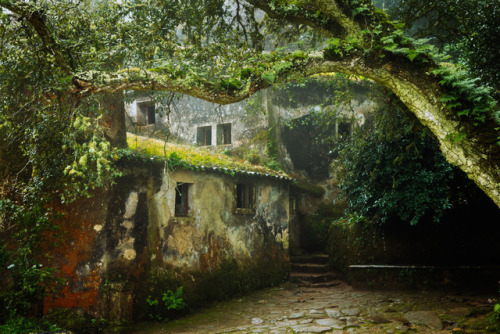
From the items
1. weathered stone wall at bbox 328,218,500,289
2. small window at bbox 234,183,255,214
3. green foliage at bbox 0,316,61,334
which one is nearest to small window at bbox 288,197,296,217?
small window at bbox 234,183,255,214

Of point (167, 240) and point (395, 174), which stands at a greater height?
point (395, 174)

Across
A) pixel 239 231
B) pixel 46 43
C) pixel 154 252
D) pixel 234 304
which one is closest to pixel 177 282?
pixel 154 252

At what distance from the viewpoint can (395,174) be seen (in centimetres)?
909

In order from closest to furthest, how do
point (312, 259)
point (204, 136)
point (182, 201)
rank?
1. point (182, 201)
2. point (312, 259)
3. point (204, 136)

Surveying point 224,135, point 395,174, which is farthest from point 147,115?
point 395,174

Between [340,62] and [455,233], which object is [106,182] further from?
[455,233]

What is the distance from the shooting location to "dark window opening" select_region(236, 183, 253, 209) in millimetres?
12633

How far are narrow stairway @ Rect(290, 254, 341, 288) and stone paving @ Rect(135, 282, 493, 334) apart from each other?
4.50 ft

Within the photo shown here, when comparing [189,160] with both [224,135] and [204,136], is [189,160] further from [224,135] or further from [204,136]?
[204,136]

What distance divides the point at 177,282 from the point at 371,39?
7591 millimetres

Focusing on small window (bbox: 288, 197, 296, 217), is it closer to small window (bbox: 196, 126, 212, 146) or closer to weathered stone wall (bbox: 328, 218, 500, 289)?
weathered stone wall (bbox: 328, 218, 500, 289)

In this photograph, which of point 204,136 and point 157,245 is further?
point 204,136

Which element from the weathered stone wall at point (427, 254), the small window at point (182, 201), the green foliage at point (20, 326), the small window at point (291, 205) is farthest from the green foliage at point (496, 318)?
the small window at point (291, 205)

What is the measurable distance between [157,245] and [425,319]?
6393 mm
